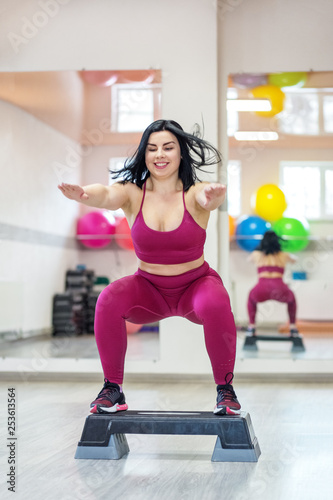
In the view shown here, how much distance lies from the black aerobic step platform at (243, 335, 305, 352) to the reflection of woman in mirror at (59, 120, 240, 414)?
2256 millimetres

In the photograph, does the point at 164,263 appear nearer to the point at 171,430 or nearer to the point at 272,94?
the point at 171,430

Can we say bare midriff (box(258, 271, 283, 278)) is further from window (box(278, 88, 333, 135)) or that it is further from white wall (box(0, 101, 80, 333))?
white wall (box(0, 101, 80, 333))

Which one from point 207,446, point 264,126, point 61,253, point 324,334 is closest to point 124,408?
point 207,446

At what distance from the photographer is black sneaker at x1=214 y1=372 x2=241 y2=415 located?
209 cm

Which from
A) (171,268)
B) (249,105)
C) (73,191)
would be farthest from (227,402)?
(249,105)

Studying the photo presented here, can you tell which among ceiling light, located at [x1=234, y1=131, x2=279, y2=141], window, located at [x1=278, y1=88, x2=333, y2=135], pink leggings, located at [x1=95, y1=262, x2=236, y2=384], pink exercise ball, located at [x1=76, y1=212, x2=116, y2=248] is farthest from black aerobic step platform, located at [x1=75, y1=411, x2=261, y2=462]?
pink exercise ball, located at [x1=76, y1=212, x2=116, y2=248]

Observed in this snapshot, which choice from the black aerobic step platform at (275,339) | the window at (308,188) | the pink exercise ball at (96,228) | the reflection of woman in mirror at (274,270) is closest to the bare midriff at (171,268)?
the black aerobic step platform at (275,339)

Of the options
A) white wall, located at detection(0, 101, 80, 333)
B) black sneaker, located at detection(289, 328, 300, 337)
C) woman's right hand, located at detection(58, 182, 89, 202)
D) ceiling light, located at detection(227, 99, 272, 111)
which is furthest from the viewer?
white wall, located at detection(0, 101, 80, 333)

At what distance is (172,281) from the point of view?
2.25 m

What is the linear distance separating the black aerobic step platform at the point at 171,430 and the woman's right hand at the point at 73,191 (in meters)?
0.71

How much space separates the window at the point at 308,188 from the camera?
6266 millimetres

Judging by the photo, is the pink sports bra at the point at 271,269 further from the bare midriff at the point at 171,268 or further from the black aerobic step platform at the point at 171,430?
the black aerobic step platform at the point at 171,430

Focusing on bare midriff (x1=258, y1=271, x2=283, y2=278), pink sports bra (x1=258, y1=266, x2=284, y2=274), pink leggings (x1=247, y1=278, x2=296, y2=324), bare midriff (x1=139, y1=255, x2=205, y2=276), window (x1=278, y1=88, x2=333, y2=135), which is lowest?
pink leggings (x1=247, y1=278, x2=296, y2=324)

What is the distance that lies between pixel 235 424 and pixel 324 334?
3950mm
